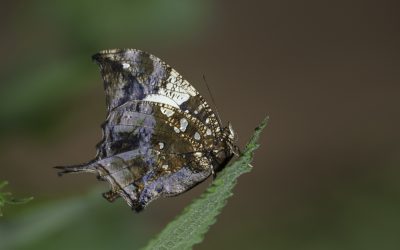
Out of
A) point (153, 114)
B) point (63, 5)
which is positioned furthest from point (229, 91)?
point (153, 114)

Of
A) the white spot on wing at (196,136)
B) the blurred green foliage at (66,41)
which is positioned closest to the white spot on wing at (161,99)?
the white spot on wing at (196,136)

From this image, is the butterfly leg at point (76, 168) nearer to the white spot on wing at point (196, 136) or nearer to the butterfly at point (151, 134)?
the butterfly at point (151, 134)

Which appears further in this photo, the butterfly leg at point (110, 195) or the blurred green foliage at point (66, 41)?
the blurred green foliage at point (66, 41)

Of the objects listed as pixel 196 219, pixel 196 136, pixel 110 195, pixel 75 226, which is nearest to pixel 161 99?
pixel 196 136

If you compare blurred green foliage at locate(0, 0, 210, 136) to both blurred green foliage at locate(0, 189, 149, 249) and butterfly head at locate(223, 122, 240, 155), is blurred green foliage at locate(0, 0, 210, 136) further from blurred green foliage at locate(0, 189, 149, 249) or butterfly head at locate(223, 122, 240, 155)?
butterfly head at locate(223, 122, 240, 155)

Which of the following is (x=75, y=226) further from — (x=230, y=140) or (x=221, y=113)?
(x=221, y=113)

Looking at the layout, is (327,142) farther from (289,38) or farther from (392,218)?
(392,218)

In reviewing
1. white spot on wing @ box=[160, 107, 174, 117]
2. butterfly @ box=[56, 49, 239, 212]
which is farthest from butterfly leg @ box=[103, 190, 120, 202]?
white spot on wing @ box=[160, 107, 174, 117]

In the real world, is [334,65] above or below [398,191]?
above
